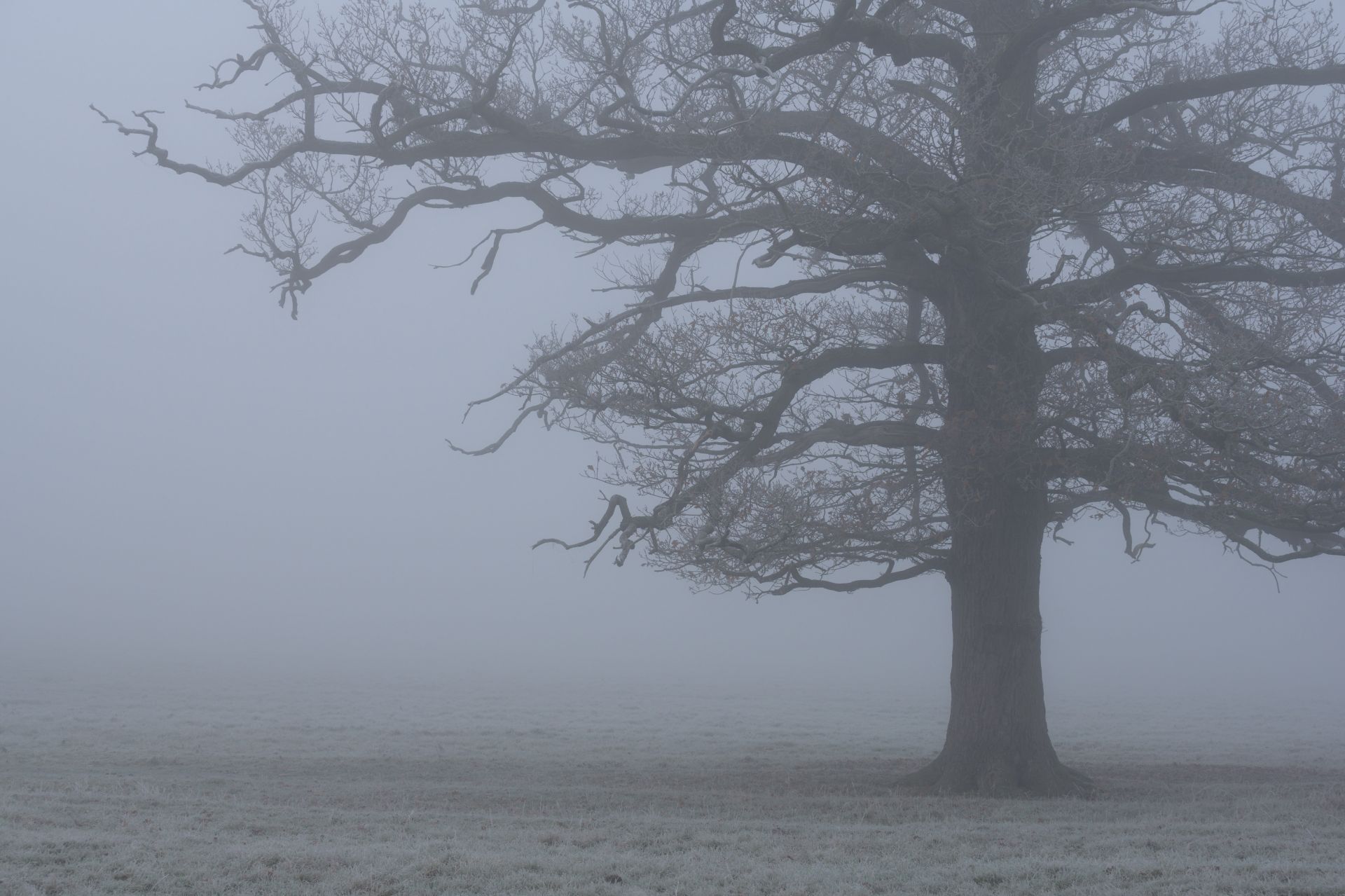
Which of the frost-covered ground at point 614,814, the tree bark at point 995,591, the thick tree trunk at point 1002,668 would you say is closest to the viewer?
the frost-covered ground at point 614,814

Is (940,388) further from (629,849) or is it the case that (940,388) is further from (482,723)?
(482,723)

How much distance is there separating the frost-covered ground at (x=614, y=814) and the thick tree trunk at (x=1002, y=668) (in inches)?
32.5

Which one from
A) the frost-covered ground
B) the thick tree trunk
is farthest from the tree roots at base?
the frost-covered ground

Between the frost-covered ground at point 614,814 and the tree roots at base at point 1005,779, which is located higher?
the tree roots at base at point 1005,779

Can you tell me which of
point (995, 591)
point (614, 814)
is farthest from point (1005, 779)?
point (614, 814)

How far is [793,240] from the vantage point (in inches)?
387

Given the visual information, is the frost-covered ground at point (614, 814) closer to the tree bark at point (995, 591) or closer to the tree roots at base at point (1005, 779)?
the tree roots at base at point (1005, 779)

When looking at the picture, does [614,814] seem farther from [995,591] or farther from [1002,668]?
[995,591]

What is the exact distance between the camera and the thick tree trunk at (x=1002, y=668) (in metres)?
11.8

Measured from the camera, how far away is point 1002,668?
1184cm

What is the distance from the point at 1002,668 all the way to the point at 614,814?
15.5 feet

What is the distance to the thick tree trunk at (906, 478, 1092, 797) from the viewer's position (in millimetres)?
11750

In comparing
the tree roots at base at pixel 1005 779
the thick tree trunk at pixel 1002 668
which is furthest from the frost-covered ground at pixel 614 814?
the thick tree trunk at pixel 1002 668

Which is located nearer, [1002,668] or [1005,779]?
[1005,779]
